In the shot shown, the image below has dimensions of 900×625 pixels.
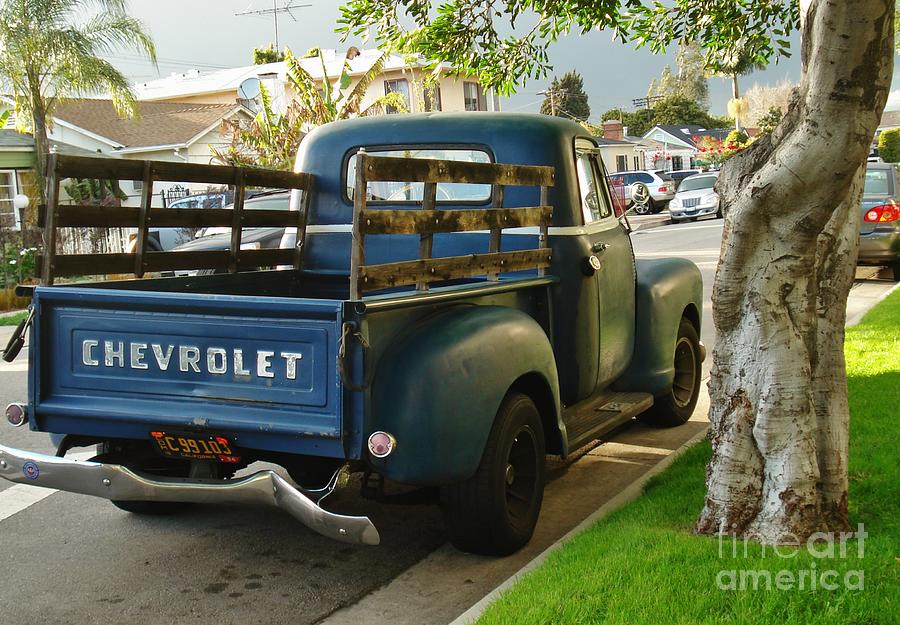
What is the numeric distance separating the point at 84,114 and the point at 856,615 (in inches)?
1453

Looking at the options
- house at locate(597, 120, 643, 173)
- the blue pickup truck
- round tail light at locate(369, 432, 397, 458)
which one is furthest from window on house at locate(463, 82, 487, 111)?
round tail light at locate(369, 432, 397, 458)

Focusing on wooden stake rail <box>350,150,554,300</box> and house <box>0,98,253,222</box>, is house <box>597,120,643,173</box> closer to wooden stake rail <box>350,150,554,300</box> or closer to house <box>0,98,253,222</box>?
house <box>0,98,253,222</box>

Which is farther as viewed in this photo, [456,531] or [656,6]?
[656,6]

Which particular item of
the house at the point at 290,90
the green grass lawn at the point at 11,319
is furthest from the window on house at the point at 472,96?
the green grass lawn at the point at 11,319

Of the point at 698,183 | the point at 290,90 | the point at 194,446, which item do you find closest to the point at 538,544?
the point at 194,446

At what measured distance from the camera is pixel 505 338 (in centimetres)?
464

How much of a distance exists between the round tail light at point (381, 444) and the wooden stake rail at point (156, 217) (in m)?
2.01

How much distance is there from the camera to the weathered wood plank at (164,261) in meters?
5.24

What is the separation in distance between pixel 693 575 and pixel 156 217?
347cm

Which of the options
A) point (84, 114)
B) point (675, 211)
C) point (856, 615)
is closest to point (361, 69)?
point (84, 114)

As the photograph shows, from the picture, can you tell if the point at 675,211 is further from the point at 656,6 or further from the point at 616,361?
the point at 616,361

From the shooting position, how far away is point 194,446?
4.45 metres

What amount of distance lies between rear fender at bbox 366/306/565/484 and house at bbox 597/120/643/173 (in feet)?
204

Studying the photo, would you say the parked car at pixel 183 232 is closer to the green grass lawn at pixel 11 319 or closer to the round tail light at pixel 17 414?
the green grass lawn at pixel 11 319
